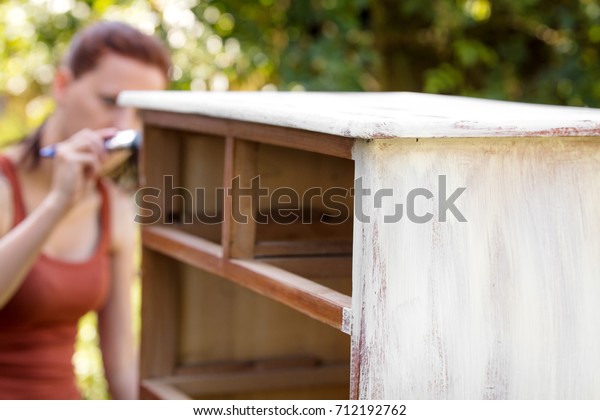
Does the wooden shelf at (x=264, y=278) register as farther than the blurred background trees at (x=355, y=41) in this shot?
No

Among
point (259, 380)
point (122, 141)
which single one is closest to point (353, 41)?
point (122, 141)

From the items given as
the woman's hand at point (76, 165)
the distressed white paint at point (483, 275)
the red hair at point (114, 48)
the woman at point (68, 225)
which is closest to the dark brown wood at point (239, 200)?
the distressed white paint at point (483, 275)

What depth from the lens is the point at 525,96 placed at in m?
3.53

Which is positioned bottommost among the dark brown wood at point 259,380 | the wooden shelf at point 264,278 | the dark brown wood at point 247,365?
the dark brown wood at point 259,380

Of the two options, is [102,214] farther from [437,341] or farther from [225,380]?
[437,341]

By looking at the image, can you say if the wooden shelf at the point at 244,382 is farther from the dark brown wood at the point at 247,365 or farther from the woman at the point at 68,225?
the woman at the point at 68,225

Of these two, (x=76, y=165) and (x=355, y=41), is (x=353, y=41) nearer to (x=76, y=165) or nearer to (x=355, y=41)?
(x=355, y=41)

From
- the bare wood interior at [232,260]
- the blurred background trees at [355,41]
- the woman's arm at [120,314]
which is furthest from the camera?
the blurred background trees at [355,41]

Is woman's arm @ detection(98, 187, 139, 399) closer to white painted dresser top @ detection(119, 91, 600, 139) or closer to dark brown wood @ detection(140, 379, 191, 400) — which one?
dark brown wood @ detection(140, 379, 191, 400)

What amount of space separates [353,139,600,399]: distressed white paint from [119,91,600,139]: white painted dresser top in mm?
35

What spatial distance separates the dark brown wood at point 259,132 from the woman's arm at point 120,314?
2.30 ft

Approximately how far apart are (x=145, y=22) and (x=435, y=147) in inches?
89.8

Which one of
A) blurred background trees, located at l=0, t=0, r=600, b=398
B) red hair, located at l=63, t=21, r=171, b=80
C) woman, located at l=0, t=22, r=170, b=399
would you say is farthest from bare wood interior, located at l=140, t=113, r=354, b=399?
blurred background trees, located at l=0, t=0, r=600, b=398

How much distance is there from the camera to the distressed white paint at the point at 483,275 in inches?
51.4
